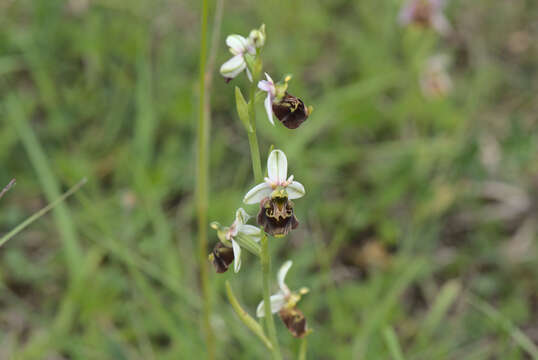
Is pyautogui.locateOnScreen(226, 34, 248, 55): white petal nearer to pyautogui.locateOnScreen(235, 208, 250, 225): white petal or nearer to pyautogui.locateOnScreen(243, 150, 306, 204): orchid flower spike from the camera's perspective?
pyautogui.locateOnScreen(243, 150, 306, 204): orchid flower spike

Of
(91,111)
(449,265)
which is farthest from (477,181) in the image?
(91,111)

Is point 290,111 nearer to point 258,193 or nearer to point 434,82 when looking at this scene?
point 258,193

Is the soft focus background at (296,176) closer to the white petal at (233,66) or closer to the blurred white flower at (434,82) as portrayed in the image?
the blurred white flower at (434,82)

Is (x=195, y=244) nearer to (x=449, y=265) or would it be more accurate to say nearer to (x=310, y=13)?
(x=449, y=265)

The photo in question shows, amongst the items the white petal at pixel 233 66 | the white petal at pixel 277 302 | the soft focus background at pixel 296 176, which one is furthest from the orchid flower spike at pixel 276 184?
the soft focus background at pixel 296 176

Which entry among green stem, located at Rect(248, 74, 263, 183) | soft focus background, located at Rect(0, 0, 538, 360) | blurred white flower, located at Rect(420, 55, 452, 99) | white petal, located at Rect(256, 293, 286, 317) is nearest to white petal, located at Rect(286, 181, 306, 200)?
green stem, located at Rect(248, 74, 263, 183)
